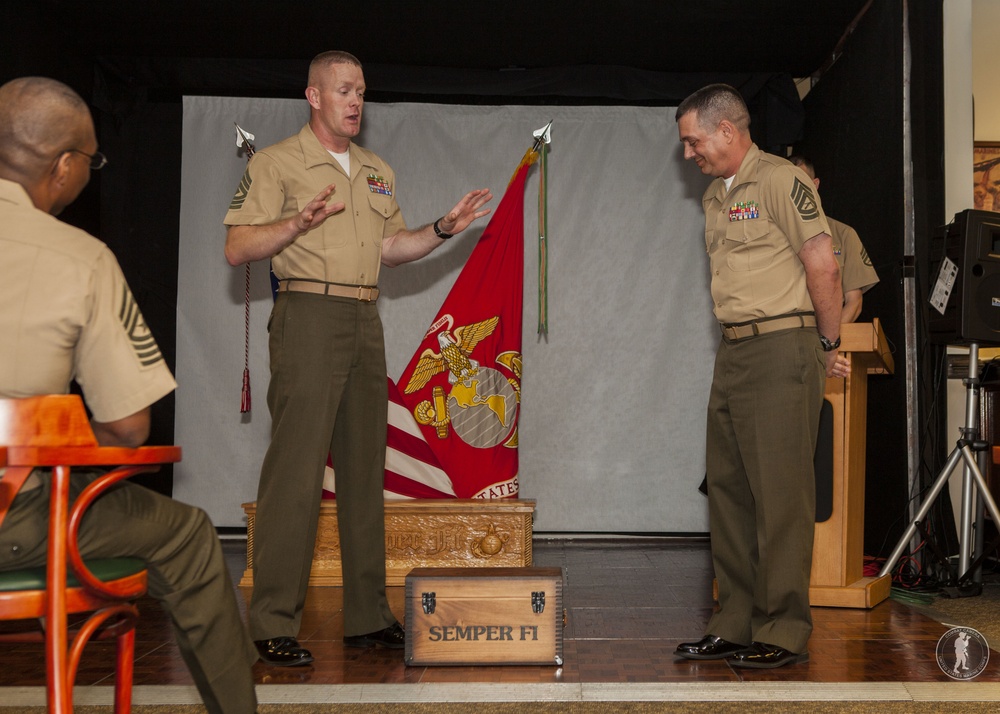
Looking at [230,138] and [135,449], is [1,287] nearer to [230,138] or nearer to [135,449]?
[135,449]

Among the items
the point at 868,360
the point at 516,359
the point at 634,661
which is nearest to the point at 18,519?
the point at 634,661

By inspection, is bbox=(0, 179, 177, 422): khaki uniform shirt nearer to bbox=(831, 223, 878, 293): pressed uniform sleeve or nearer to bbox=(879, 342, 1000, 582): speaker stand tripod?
bbox=(879, 342, 1000, 582): speaker stand tripod

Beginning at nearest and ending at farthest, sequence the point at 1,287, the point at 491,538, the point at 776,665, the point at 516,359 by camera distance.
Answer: the point at 1,287 → the point at 776,665 → the point at 491,538 → the point at 516,359

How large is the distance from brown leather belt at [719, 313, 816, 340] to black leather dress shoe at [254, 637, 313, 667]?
1532mm

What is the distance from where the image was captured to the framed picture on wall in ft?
17.8

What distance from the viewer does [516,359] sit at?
475 cm

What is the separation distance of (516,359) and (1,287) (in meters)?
3.51

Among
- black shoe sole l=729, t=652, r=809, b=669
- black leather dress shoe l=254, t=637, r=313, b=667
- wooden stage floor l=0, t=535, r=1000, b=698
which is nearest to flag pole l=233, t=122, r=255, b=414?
wooden stage floor l=0, t=535, r=1000, b=698

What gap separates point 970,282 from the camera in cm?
354

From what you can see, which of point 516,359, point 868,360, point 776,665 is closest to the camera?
point 776,665

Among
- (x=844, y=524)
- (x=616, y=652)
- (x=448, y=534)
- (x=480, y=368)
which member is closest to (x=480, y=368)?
(x=480, y=368)

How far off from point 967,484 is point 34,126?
3.49 meters

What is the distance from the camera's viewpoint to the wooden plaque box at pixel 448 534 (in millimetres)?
3992

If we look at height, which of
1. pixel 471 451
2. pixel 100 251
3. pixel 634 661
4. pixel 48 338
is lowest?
pixel 634 661
